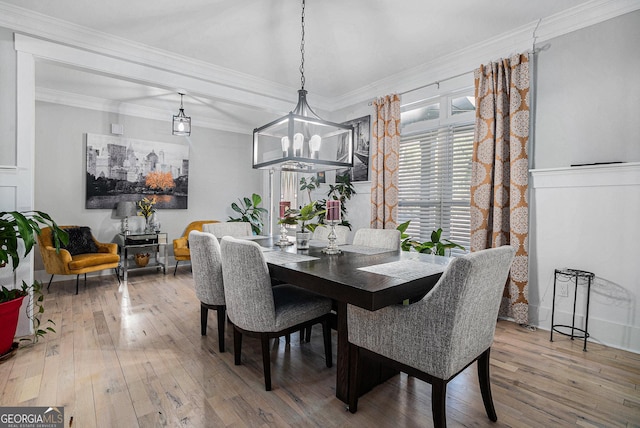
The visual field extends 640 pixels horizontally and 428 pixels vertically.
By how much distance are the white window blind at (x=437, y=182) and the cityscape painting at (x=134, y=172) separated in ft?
11.9

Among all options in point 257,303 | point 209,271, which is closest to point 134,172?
point 209,271

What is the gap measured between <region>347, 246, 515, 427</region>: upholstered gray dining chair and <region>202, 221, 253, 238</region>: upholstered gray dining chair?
2183mm

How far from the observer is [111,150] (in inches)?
190

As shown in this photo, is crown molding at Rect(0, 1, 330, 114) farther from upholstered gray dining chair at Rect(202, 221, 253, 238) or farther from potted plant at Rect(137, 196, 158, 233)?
potted plant at Rect(137, 196, 158, 233)

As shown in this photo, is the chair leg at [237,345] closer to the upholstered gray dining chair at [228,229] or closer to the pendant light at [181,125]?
the upholstered gray dining chair at [228,229]

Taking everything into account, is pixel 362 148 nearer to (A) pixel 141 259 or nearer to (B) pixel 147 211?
(B) pixel 147 211

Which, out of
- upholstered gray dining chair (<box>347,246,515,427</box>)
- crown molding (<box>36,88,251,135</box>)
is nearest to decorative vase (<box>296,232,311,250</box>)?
upholstered gray dining chair (<box>347,246,515,427</box>)

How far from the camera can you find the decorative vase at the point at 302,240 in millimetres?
2621

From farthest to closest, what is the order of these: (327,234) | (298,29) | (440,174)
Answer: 1. (440,174)
2. (327,234)
3. (298,29)

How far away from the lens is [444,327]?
1335mm

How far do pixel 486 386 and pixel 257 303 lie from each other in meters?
1.26

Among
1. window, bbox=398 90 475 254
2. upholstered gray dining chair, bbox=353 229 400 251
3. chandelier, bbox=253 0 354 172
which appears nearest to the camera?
chandelier, bbox=253 0 354 172

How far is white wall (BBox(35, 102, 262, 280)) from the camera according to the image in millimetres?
4406

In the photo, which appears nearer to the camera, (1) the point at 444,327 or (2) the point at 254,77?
(1) the point at 444,327
